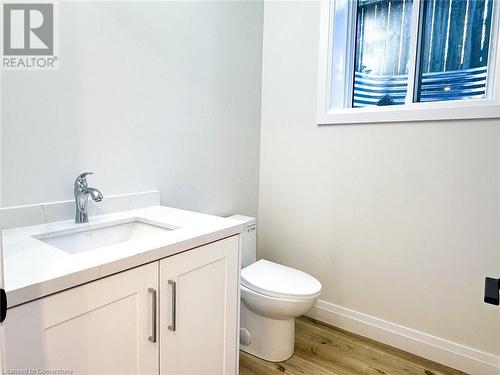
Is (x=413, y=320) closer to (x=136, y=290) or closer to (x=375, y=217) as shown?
(x=375, y=217)

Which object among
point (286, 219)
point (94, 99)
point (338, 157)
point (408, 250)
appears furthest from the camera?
point (286, 219)

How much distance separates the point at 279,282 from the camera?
5.90ft

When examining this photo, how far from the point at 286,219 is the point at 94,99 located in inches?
58.1

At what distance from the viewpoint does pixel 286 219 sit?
2.42 m

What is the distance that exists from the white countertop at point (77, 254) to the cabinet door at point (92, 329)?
0.03 metres

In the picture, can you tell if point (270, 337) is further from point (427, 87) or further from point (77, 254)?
point (427, 87)

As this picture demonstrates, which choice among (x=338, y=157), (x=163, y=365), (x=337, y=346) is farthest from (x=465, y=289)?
(x=163, y=365)

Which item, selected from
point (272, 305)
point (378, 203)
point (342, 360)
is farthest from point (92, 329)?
point (378, 203)

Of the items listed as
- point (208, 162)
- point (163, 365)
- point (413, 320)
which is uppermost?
point (208, 162)

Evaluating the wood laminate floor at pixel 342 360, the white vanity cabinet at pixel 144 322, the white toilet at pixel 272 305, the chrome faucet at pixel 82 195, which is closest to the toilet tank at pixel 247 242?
the white toilet at pixel 272 305

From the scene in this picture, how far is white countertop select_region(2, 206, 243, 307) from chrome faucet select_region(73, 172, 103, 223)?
4cm

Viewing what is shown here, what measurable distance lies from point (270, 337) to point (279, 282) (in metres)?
0.33

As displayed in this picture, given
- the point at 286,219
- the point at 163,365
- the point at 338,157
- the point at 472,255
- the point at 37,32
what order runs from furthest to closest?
the point at 286,219
the point at 338,157
the point at 472,255
the point at 37,32
the point at 163,365

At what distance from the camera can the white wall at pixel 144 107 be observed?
1299mm
